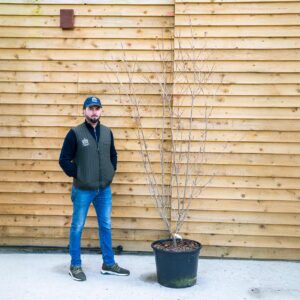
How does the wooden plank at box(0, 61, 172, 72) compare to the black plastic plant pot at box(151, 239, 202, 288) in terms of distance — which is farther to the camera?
the wooden plank at box(0, 61, 172, 72)

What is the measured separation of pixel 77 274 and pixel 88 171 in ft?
3.54

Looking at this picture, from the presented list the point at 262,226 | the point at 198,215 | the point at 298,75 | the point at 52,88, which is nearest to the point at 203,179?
the point at 198,215

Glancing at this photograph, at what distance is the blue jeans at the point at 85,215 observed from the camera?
15.6ft

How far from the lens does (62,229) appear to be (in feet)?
18.5

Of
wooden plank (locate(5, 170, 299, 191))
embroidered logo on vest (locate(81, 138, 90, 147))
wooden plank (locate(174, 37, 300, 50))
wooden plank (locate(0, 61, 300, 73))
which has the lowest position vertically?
wooden plank (locate(5, 170, 299, 191))

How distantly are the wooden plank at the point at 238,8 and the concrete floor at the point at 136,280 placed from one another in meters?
2.91

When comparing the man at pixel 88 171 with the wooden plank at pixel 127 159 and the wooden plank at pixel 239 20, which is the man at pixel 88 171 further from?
the wooden plank at pixel 239 20

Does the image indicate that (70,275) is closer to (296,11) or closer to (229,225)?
(229,225)

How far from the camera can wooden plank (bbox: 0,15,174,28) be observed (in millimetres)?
5422

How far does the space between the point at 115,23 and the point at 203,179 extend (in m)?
2.14

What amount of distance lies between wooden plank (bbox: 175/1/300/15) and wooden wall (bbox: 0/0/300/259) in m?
0.01

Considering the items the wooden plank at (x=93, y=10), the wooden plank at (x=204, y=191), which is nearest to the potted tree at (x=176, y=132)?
the wooden plank at (x=204, y=191)

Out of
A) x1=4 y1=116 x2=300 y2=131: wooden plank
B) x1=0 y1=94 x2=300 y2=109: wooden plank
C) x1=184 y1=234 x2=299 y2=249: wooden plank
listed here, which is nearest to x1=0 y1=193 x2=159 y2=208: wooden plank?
x1=184 y1=234 x2=299 y2=249: wooden plank

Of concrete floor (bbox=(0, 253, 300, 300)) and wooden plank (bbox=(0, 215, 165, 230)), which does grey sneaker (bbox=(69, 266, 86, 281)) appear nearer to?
concrete floor (bbox=(0, 253, 300, 300))
